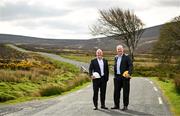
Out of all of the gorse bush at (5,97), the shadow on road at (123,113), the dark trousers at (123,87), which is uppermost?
the dark trousers at (123,87)

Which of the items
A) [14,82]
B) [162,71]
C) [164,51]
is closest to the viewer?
[14,82]

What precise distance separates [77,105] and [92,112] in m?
2.31

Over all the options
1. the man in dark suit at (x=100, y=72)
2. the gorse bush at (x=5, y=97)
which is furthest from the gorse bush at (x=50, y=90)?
the man in dark suit at (x=100, y=72)

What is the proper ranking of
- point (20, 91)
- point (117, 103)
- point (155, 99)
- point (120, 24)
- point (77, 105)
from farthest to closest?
point (120, 24) → point (20, 91) → point (155, 99) → point (77, 105) → point (117, 103)

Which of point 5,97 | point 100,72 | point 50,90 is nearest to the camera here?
point 100,72

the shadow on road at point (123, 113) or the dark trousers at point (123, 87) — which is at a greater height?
the dark trousers at point (123, 87)

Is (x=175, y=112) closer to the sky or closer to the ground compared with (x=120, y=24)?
closer to the ground

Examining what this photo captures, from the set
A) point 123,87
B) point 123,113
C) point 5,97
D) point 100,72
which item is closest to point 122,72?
point 123,87

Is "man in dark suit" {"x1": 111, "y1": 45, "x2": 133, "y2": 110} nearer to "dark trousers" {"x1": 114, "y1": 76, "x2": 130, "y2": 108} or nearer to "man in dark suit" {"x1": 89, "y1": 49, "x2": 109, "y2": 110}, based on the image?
"dark trousers" {"x1": 114, "y1": 76, "x2": 130, "y2": 108}

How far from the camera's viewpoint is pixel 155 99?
752 inches

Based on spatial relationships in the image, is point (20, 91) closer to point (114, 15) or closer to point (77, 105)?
point (77, 105)

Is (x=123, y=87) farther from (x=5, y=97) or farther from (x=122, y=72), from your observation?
(x=5, y=97)

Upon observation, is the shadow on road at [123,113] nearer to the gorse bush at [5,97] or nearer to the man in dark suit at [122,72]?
the man in dark suit at [122,72]

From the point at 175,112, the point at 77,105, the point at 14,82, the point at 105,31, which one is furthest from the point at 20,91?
the point at 105,31
